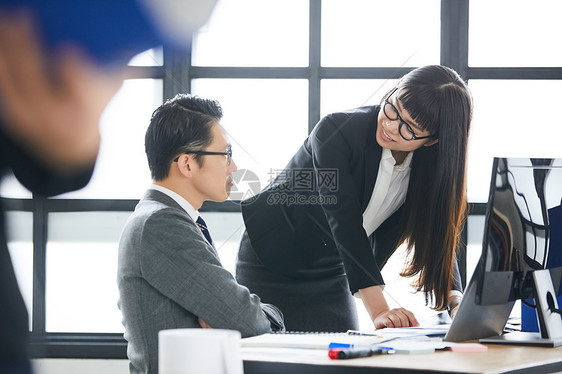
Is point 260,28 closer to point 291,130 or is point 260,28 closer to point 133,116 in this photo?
point 291,130

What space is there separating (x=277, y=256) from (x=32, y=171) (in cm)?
69

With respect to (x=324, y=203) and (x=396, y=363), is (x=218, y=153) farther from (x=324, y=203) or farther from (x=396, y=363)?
(x=396, y=363)

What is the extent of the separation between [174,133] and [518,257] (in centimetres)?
76

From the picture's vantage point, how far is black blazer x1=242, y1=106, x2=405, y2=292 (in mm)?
1518

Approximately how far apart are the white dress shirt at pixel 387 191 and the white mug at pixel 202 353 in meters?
0.98

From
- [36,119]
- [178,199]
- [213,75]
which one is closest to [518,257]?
[178,199]

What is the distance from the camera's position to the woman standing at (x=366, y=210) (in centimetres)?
148

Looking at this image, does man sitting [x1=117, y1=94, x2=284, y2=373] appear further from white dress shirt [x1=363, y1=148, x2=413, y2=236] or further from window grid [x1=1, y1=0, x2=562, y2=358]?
window grid [x1=1, y1=0, x2=562, y2=358]

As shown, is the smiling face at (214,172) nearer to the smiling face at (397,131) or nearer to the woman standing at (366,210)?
the woman standing at (366,210)

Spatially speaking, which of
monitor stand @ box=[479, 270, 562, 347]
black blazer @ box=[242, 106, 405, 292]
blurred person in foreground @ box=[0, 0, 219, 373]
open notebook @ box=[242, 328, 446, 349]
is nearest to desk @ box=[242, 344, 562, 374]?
open notebook @ box=[242, 328, 446, 349]

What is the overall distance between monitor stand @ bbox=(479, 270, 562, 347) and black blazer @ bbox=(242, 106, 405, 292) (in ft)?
1.26

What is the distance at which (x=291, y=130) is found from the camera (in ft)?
8.70

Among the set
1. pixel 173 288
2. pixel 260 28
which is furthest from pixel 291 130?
pixel 173 288

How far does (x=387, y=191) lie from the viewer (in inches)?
64.2
